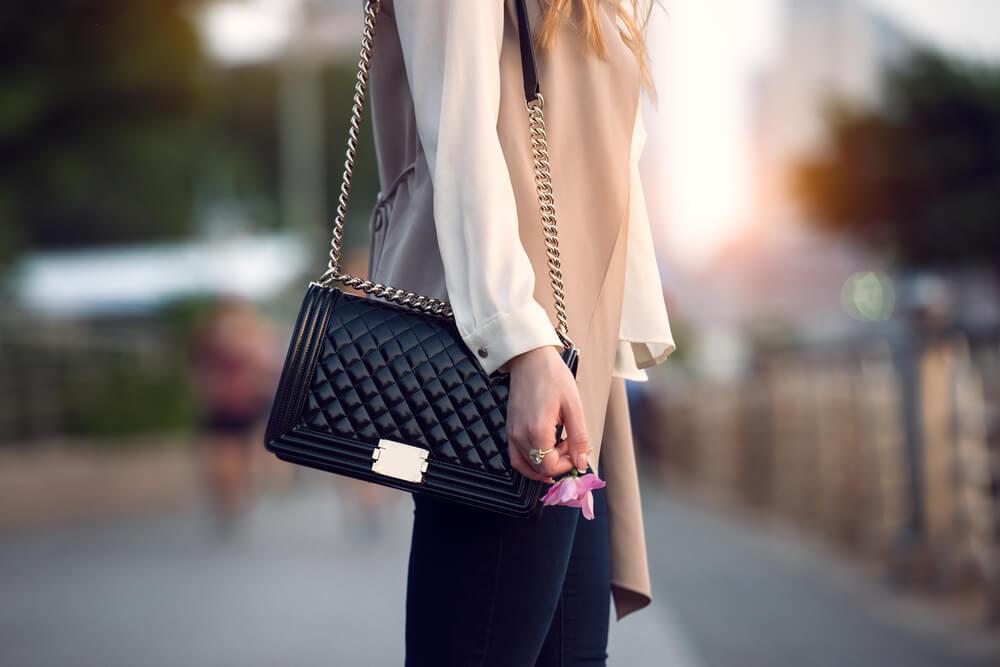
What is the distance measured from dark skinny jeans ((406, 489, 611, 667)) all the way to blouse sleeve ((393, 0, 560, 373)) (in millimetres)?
197

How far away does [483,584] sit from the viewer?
4.68 feet

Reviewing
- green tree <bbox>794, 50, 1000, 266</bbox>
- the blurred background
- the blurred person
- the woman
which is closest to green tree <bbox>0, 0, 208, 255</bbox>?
the blurred background

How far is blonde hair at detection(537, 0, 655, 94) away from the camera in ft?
4.92

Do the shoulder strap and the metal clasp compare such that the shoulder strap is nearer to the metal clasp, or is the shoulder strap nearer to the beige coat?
the beige coat

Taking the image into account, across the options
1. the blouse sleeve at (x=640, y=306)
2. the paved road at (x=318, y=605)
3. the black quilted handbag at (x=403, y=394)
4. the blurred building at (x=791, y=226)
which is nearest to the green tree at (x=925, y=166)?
the blurred building at (x=791, y=226)

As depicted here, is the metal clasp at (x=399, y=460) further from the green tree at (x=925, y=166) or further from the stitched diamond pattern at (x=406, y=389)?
the green tree at (x=925, y=166)

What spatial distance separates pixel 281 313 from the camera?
866 inches

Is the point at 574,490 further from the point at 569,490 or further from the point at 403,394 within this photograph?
the point at 403,394

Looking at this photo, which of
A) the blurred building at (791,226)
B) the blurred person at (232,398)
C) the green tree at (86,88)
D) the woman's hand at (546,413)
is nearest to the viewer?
the woman's hand at (546,413)

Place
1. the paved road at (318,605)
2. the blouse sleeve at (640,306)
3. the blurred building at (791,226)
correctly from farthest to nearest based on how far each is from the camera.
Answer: the blurred building at (791,226) < the paved road at (318,605) < the blouse sleeve at (640,306)

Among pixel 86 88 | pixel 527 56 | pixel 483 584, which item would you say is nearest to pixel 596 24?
pixel 527 56

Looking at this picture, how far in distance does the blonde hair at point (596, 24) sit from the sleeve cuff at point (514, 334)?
36 centimetres

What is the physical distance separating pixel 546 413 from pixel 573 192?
12.4 inches

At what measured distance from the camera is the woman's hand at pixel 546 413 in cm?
134
